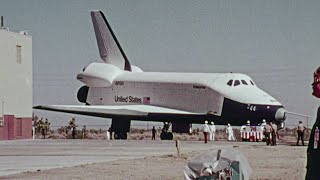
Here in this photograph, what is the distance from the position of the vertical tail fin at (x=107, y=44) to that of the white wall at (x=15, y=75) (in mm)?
5204

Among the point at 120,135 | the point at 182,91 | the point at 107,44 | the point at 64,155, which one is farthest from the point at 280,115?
the point at 64,155

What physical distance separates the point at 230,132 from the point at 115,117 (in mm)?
7870

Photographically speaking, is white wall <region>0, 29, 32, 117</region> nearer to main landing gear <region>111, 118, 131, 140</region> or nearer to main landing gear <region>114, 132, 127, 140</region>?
main landing gear <region>111, 118, 131, 140</region>

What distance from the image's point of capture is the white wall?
168 ft

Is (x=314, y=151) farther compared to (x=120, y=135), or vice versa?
(x=120, y=135)

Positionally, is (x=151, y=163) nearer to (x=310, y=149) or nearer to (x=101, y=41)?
(x=310, y=149)

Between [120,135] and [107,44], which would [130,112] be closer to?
[120,135]

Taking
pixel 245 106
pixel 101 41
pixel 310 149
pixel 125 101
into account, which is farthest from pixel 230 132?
pixel 310 149

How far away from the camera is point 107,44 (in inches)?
2160

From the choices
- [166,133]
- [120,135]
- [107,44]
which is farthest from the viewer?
[107,44]

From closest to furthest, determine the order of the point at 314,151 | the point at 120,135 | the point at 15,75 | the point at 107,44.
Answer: the point at 314,151, the point at 120,135, the point at 15,75, the point at 107,44

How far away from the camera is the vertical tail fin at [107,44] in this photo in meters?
54.2

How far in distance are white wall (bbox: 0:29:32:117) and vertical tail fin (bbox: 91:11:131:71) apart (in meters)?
5.20

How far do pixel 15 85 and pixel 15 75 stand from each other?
2.39 ft
